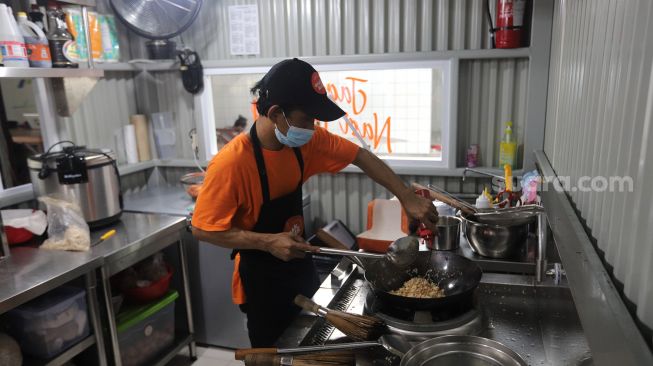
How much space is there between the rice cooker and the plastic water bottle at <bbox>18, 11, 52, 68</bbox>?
466 mm

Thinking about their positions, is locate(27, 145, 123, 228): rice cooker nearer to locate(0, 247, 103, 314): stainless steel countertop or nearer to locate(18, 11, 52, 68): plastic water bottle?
locate(0, 247, 103, 314): stainless steel countertop

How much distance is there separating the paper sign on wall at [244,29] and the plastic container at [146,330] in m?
1.69

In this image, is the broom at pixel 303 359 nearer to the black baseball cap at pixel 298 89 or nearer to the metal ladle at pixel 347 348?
the metal ladle at pixel 347 348

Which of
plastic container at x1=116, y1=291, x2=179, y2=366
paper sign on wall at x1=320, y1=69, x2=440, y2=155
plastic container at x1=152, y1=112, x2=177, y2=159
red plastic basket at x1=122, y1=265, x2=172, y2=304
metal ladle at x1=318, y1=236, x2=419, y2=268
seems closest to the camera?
metal ladle at x1=318, y1=236, x2=419, y2=268

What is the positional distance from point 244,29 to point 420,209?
1.99 metres

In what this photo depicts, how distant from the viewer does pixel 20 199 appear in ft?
8.50

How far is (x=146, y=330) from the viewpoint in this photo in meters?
2.60

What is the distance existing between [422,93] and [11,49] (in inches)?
89.5

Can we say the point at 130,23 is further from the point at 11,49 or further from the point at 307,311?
the point at 307,311

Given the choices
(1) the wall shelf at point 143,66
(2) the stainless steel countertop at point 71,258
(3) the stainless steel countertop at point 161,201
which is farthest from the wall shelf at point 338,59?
(2) the stainless steel countertop at point 71,258

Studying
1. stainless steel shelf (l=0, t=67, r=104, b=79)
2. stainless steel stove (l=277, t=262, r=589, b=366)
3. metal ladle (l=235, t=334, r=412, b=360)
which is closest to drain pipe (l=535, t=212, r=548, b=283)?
stainless steel stove (l=277, t=262, r=589, b=366)

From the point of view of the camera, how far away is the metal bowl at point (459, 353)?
117cm

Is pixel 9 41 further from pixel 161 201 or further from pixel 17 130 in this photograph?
pixel 161 201

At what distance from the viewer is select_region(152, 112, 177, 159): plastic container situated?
11.6 ft
